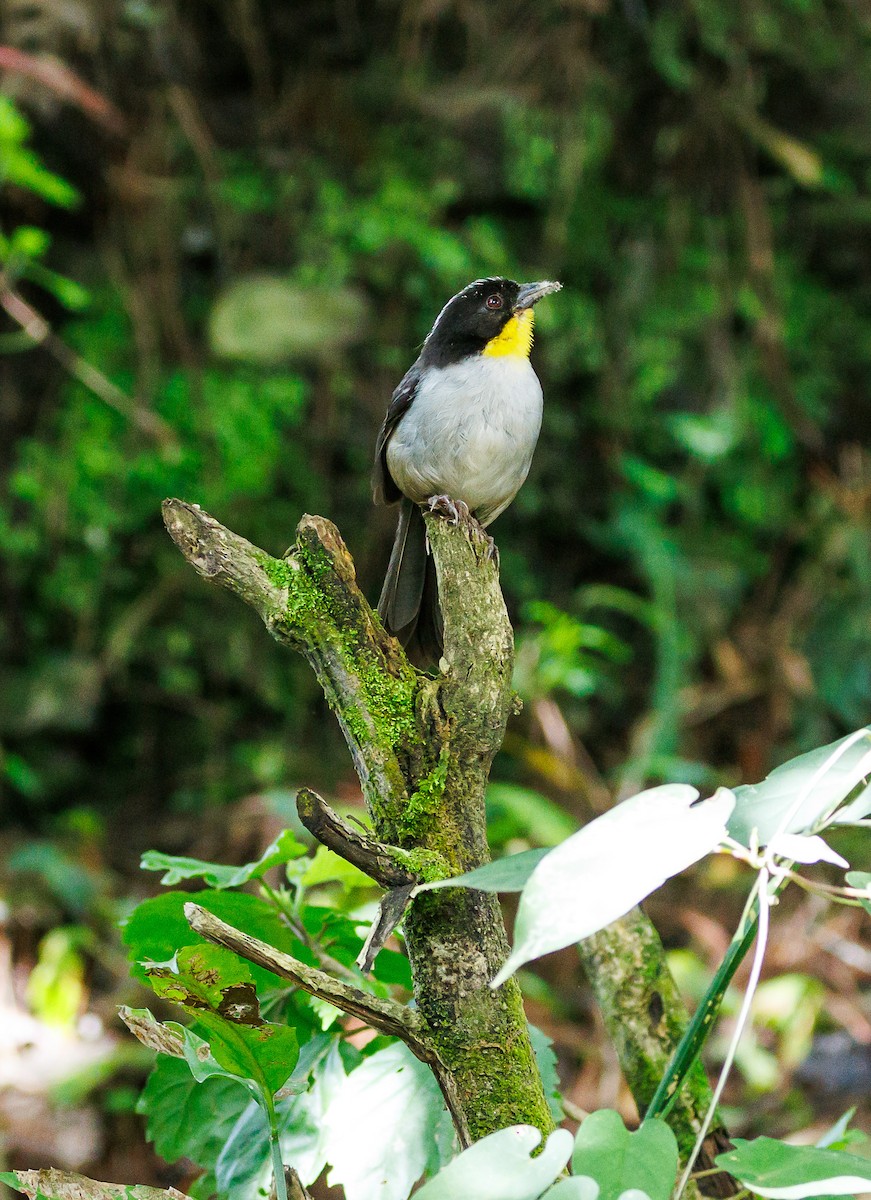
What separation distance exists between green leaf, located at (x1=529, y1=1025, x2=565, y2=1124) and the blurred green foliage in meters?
3.71

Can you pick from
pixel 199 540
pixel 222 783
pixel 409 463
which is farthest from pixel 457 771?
pixel 222 783

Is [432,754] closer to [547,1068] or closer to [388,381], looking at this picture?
[547,1068]

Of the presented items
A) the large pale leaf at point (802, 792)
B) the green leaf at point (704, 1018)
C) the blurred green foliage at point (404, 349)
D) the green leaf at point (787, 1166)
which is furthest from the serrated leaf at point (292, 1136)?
the blurred green foliage at point (404, 349)

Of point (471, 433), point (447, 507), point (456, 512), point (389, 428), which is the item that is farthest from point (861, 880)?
point (389, 428)

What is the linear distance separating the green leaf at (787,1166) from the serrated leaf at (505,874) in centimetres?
27

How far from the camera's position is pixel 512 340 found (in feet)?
10.2

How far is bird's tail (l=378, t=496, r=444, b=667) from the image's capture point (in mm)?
2658

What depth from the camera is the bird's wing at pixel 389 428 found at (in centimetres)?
312

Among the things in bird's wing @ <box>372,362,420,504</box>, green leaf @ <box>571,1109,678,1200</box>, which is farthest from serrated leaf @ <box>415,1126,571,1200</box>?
bird's wing @ <box>372,362,420,504</box>

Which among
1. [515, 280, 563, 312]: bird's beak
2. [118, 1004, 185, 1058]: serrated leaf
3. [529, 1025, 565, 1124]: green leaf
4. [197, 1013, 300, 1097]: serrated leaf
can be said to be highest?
[515, 280, 563, 312]: bird's beak

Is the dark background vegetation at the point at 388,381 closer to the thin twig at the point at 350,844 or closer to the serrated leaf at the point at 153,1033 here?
the thin twig at the point at 350,844

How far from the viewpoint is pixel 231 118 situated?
5.71 meters

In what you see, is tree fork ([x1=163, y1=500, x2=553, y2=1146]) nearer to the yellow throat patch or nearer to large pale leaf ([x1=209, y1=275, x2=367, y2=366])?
the yellow throat patch

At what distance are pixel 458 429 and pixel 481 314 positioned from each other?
15.3 inches
